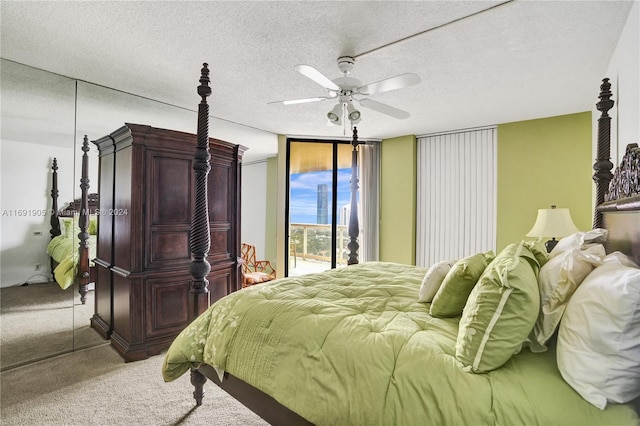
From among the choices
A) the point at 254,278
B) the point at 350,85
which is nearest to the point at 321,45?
the point at 350,85

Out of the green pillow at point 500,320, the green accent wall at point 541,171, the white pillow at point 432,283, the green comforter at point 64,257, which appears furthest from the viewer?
the green accent wall at point 541,171

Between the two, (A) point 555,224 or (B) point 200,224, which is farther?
(A) point 555,224

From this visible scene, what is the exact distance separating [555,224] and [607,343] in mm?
2835

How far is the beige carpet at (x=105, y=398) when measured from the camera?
192cm

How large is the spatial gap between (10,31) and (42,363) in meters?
2.51

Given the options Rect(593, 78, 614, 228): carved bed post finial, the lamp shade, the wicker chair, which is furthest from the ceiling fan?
the wicker chair

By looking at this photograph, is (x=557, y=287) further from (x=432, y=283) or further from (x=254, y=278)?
(x=254, y=278)

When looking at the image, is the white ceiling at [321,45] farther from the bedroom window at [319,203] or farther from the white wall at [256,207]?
the bedroom window at [319,203]

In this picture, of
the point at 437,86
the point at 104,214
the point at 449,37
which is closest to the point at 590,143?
the point at 437,86

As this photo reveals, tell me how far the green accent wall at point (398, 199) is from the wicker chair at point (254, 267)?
6.10 ft

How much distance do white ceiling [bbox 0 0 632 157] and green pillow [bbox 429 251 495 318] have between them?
59.2 inches

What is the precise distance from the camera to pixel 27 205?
2.66 metres

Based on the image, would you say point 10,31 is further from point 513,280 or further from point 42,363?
point 513,280

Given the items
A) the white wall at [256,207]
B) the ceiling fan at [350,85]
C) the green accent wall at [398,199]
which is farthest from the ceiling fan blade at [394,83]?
the green accent wall at [398,199]
